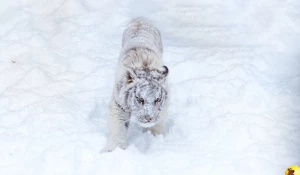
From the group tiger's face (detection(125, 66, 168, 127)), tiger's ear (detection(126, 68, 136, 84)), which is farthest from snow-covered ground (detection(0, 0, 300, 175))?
tiger's ear (detection(126, 68, 136, 84))

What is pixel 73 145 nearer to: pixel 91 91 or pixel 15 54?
pixel 91 91

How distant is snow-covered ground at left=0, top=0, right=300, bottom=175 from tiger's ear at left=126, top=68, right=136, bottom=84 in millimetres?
812

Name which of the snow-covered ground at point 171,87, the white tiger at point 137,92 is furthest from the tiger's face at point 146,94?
the snow-covered ground at point 171,87

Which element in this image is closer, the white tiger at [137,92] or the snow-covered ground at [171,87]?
the white tiger at [137,92]

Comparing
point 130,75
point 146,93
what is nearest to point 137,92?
point 146,93

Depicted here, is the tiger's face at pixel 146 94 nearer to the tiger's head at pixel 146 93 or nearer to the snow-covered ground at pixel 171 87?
the tiger's head at pixel 146 93

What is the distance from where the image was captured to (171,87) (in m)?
6.57

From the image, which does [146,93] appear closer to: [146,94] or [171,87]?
[146,94]

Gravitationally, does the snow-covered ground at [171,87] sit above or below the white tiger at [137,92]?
below

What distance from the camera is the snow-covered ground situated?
5160 mm

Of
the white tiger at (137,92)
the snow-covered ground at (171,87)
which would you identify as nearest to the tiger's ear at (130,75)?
the white tiger at (137,92)

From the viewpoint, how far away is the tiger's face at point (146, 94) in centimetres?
494

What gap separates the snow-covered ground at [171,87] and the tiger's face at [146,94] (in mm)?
508

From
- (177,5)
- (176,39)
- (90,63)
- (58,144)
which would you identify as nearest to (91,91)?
(90,63)
